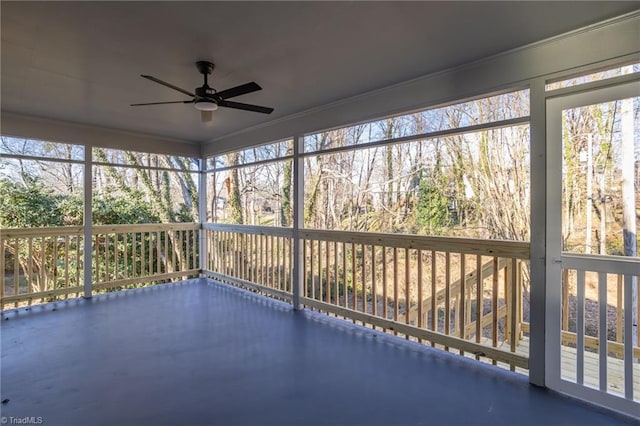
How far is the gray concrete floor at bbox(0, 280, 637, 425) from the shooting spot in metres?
2.02

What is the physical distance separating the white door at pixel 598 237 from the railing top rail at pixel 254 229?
9.80 feet

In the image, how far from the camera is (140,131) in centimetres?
501

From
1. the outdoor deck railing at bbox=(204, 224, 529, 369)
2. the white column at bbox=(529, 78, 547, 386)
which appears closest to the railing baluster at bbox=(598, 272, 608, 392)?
the white column at bbox=(529, 78, 547, 386)

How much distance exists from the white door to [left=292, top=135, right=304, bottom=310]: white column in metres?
2.67

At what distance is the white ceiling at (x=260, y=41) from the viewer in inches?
75.4

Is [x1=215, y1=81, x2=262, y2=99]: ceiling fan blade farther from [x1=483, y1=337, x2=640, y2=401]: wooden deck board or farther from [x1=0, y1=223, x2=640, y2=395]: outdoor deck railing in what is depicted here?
[x1=483, y1=337, x2=640, y2=401]: wooden deck board

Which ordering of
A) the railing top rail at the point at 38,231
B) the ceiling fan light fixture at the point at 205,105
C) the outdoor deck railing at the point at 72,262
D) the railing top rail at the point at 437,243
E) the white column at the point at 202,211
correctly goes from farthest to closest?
the white column at the point at 202,211, the outdoor deck railing at the point at 72,262, the railing top rail at the point at 38,231, the ceiling fan light fixture at the point at 205,105, the railing top rail at the point at 437,243

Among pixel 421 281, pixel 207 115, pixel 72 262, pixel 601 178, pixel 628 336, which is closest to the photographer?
pixel 628 336

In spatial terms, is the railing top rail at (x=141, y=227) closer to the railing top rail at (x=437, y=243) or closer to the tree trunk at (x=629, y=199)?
the railing top rail at (x=437, y=243)

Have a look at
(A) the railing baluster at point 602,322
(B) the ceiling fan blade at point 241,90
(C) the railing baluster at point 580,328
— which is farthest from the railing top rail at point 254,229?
(A) the railing baluster at point 602,322

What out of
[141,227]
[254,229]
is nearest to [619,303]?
[254,229]

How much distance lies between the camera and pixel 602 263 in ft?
7.13

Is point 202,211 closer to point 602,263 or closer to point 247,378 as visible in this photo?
point 247,378

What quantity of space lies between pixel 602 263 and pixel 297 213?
3.04m
